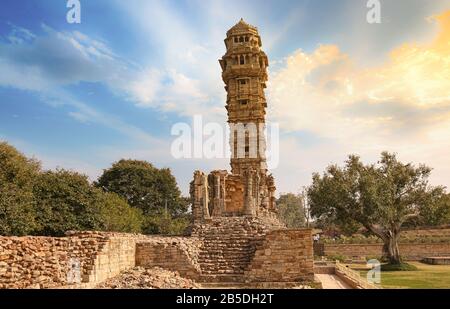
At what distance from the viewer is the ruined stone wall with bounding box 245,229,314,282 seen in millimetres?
19219

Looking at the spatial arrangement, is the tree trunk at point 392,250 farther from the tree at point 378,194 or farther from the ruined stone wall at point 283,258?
the ruined stone wall at point 283,258

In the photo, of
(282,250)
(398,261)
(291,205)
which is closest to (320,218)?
(398,261)

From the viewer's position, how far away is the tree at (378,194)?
109 ft

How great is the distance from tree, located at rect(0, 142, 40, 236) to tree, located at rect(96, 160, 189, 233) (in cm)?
2639

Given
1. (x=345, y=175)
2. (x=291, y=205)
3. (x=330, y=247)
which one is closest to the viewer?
(x=345, y=175)

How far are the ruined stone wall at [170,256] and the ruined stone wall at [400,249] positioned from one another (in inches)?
999

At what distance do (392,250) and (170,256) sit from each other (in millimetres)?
19710

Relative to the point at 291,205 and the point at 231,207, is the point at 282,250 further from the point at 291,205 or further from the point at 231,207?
A: the point at 291,205

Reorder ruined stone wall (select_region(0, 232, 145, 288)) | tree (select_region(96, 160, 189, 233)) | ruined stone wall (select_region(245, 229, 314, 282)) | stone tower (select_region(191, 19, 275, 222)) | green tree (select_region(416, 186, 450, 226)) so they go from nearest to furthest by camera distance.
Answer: ruined stone wall (select_region(0, 232, 145, 288))
ruined stone wall (select_region(245, 229, 314, 282))
green tree (select_region(416, 186, 450, 226))
stone tower (select_region(191, 19, 275, 222))
tree (select_region(96, 160, 189, 233))

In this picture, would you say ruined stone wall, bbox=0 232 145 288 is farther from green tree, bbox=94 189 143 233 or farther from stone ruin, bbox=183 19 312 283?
green tree, bbox=94 189 143 233

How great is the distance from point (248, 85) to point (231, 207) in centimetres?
1387

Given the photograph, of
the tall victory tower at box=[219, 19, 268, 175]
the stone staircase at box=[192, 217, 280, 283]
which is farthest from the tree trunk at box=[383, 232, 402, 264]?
the stone staircase at box=[192, 217, 280, 283]

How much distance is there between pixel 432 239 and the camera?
4319cm

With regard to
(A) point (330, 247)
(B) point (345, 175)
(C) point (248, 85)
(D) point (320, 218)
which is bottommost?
(A) point (330, 247)
